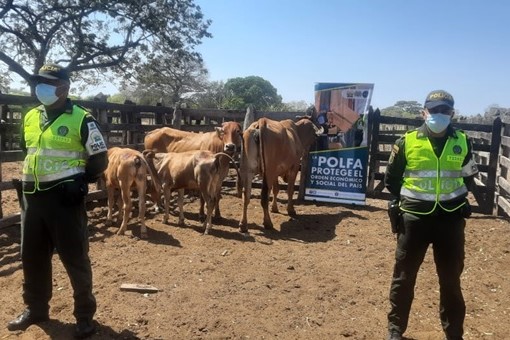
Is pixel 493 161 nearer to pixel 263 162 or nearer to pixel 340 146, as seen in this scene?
pixel 340 146

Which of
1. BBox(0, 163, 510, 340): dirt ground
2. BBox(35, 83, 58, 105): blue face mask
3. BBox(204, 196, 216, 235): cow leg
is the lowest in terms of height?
BBox(0, 163, 510, 340): dirt ground

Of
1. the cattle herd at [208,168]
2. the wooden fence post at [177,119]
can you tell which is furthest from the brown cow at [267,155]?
the wooden fence post at [177,119]

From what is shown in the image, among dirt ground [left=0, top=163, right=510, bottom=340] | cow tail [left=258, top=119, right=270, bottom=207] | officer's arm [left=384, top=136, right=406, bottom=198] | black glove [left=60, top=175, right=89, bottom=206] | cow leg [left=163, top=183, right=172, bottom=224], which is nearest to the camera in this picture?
black glove [left=60, top=175, right=89, bottom=206]

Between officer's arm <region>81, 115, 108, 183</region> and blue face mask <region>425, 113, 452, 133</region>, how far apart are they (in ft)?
9.44

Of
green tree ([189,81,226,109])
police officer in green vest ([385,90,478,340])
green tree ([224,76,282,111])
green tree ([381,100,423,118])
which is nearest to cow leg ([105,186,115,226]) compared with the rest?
police officer in green vest ([385,90,478,340])

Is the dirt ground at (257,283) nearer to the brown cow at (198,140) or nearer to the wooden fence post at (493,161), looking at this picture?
the wooden fence post at (493,161)

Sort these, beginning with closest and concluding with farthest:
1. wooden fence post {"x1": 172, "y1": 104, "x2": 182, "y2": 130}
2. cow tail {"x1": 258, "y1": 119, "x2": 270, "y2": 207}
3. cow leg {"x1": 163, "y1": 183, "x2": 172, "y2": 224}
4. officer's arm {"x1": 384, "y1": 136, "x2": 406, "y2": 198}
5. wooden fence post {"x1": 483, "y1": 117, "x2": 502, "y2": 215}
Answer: officer's arm {"x1": 384, "y1": 136, "x2": 406, "y2": 198} < cow leg {"x1": 163, "y1": 183, "x2": 172, "y2": 224} < cow tail {"x1": 258, "y1": 119, "x2": 270, "y2": 207} < wooden fence post {"x1": 483, "y1": 117, "x2": 502, "y2": 215} < wooden fence post {"x1": 172, "y1": 104, "x2": 182, "y2": 130}

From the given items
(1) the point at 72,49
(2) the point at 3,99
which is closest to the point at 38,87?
(2) the point at 3,99

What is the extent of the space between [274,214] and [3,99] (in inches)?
208

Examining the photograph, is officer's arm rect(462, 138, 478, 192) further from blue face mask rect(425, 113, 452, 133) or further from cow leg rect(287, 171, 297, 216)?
cow leg rect(287, 171, 297, 216)

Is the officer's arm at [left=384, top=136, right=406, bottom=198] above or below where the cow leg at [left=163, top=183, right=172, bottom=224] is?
above

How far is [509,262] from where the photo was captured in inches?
255

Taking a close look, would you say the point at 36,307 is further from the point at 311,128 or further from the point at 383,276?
the point at 311,128

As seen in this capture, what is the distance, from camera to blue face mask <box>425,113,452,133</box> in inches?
151
